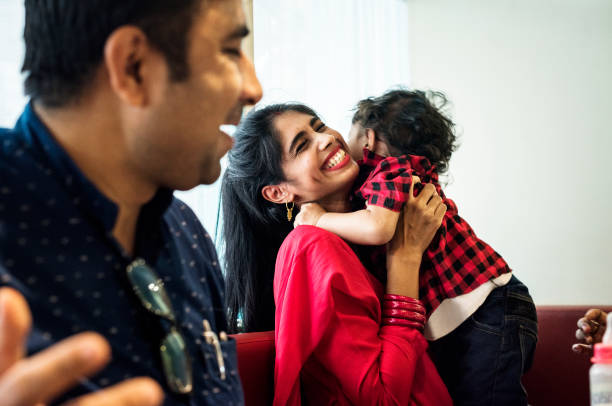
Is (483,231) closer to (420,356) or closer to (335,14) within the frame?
(335,14)

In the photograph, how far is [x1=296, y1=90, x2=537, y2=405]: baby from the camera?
5.18ft

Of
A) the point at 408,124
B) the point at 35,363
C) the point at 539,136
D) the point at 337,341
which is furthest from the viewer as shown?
the point at 539,136

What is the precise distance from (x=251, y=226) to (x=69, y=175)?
1.13 meters

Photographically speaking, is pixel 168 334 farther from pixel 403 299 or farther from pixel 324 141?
pixel 324 141

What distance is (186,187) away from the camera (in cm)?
85

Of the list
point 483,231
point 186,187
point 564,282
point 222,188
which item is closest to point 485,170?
point 483,231

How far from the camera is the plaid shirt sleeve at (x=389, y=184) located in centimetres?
157

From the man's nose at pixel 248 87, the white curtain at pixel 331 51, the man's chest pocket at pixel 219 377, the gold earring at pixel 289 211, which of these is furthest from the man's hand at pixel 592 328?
the white curtain at pixel 331 51

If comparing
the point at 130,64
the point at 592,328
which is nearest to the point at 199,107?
the point at 130,64

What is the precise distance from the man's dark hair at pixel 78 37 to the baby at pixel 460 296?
87 centimetres

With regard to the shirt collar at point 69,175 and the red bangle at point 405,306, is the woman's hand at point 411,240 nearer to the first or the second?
the red bangle at point 405,306

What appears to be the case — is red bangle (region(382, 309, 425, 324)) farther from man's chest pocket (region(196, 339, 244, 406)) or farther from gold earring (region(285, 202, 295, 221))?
man's chest pocket (region(196, 339, 244, 406))

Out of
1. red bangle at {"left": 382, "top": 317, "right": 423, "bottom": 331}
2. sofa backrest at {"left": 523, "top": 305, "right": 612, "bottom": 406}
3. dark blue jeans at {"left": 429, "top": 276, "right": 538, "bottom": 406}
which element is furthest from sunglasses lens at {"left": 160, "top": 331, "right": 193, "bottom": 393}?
sofa backrest at {"left": 523, "top": 305, "right": 612, "bottom": 406}

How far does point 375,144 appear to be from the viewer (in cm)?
186
